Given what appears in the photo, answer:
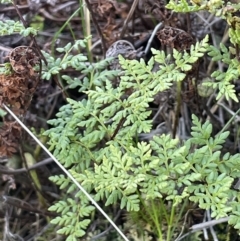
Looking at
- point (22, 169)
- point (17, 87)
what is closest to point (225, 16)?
point (17, 87)

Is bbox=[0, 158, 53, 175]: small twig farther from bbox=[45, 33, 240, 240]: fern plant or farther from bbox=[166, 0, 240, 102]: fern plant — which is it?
bbox=[166, 0, 240, 102]: fern plant

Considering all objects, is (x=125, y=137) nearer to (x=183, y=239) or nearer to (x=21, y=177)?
(x=183, y=239)

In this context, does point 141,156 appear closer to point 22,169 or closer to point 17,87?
point 17,87

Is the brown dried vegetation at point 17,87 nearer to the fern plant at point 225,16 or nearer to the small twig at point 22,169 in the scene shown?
the small twig at point 22,169

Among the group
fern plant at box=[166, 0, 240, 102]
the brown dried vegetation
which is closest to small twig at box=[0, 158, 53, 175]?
the brown dried vegetation

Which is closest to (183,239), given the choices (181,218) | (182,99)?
(181,218)

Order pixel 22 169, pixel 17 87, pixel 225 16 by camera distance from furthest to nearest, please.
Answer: pixel 22 169, pixel 17 87, pixel 225 16

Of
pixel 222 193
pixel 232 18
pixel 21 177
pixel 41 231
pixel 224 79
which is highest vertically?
pixel 232 18

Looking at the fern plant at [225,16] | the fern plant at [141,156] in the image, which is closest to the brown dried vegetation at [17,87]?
the fern plant at [141,156]
